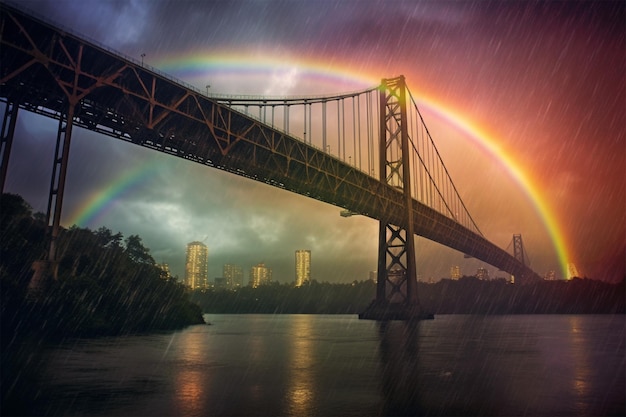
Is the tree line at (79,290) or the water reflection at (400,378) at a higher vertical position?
the tree line at (79,290)

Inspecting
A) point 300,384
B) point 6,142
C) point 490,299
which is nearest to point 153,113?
point 6,142

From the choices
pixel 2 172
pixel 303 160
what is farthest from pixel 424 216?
pixel 2 172

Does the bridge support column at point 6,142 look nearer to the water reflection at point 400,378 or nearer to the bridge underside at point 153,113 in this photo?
the bridge underside at point 153,113

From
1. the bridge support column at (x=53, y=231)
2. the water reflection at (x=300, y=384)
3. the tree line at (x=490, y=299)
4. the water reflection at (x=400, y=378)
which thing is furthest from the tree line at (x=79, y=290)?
the tree line at (x=490, y=299)

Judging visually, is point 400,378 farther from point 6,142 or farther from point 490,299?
point 490,299

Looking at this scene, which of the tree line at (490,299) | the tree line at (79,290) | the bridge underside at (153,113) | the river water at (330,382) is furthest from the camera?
the tree line at (490,299)

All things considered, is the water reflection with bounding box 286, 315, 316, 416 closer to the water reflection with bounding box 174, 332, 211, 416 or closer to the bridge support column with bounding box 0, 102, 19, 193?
the water reflection with bounding box 174, 332, 211, 416

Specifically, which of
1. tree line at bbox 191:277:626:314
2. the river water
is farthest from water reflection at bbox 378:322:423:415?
tree line at bbox 191:277:626:314
